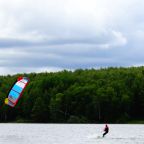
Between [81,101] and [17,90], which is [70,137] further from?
[81,101]

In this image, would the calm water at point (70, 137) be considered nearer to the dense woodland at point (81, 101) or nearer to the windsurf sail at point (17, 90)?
the windsurf sail at point (17, 90)

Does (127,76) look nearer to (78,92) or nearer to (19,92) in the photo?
(78,92)

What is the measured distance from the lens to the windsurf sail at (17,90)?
44941 millimetres

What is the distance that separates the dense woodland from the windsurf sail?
89.8m

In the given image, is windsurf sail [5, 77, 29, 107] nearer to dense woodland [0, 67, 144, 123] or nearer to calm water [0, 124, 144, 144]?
calm water [0, 124, 144, 144]

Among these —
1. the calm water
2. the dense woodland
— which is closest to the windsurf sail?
the calm water

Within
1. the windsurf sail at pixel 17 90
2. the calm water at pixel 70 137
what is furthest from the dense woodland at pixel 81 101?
the windsurf sail at pixel 17 90

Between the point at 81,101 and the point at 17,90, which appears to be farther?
the point at 81,101

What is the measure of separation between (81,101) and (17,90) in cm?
9794

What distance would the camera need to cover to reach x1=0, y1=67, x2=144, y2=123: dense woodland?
13912 cm

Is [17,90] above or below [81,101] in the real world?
below

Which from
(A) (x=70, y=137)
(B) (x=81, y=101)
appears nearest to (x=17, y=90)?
→ (A) (x=70, y=137)

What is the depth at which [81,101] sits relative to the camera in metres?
144

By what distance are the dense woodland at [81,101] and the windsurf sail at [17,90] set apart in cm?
8977
